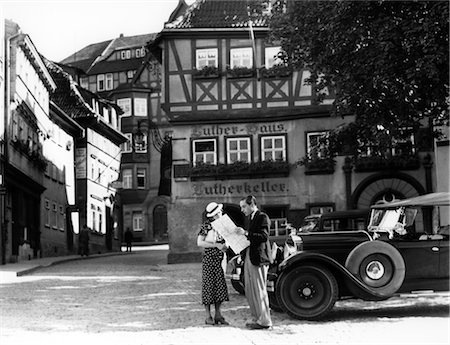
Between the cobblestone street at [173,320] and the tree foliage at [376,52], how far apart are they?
4023 mm

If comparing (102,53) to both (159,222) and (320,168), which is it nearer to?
(159,222)

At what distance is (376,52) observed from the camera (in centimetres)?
1474

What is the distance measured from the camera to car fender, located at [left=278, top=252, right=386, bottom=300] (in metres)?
11.0

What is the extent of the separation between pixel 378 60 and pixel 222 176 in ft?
46.0

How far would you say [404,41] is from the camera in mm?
14477

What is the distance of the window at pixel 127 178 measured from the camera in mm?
66688

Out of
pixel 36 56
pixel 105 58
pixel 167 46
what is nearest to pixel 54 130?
pixel 36 56

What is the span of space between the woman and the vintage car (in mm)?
814

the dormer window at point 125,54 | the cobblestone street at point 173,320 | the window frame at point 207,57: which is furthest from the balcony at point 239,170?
the dormer window at point 125,54

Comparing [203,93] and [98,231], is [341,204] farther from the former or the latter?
[98,231]

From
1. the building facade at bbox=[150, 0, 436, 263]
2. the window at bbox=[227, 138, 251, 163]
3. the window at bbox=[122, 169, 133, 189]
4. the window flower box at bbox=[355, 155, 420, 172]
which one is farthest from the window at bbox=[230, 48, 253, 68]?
the window at bbox=[122, 169, 133, 189]

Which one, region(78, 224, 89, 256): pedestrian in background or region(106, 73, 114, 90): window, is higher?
region(106, 73, 114, 90): window

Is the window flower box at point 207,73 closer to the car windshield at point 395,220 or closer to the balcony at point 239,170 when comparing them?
the balcony at point 239,170

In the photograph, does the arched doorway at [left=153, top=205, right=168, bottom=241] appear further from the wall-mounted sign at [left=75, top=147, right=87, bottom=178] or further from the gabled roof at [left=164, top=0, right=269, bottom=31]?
the gabled roof at [left=164, top=0, right=269, bottom=31]
